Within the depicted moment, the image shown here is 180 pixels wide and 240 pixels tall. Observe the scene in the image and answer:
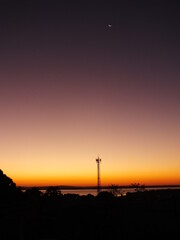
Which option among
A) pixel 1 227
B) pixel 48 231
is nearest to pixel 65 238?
pixel 48 231

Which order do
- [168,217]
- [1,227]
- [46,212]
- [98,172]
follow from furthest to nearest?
[98,172] → [168,217] → [46,212] → [1,227]

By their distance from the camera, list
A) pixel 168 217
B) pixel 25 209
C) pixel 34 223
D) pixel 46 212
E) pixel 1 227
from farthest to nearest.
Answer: pixel 168 217 < pixel 46 212 < pixel 34 223 < pixel 1 227 < pixel 25 209

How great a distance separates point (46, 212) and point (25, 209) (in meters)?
5.90

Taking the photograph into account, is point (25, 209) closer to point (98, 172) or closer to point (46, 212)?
point (46, 212)

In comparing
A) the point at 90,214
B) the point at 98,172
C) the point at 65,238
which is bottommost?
the point at 65,238

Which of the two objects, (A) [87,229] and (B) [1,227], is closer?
(B) [1,227]

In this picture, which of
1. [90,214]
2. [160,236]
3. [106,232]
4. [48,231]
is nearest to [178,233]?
[160,236]

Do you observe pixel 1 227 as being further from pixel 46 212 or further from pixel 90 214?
pixel 90 214

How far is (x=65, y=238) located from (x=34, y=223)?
1.89 m

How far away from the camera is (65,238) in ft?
58.0

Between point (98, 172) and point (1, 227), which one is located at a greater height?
point (98, 172)

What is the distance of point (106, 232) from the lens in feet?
59.9

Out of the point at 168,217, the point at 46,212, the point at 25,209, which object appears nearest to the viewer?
the point at 25,209

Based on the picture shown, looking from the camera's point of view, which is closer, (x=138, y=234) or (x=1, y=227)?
(x=1, y=227)
